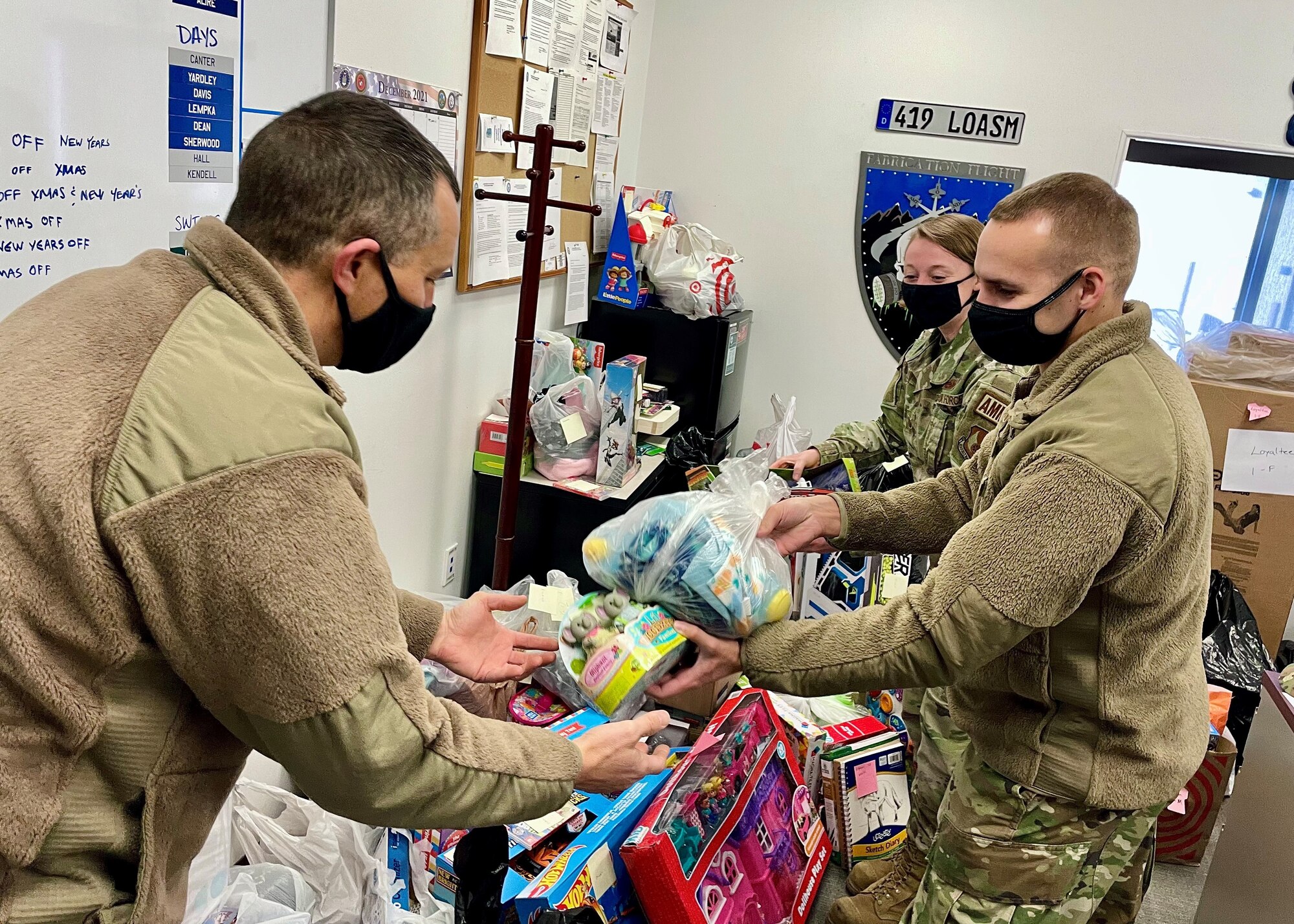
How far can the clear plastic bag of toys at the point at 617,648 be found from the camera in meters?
1.37

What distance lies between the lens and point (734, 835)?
1994 mm

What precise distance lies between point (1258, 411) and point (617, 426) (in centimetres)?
218

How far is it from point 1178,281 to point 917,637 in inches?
125

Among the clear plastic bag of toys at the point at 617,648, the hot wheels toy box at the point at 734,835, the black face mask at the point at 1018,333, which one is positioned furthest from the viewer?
the hot wheels toy box at the point at 734,835

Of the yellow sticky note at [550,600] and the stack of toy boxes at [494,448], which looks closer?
the yellow sticky note at [550,600]

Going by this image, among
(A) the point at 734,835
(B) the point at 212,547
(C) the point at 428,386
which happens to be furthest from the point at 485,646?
(C) the point at 428,386

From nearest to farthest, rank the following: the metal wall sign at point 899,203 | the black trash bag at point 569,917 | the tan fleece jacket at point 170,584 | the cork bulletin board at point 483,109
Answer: the tan fleece jacket at point 170,584 → the black trash bag at point 569,917 → the cork bulletin board at point 483,109 → the metal wall sign at point 899,203

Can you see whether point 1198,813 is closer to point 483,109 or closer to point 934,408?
point 934,408

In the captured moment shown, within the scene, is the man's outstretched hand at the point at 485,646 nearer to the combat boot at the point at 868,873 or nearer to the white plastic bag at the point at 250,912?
the white plastic bag at the point at 250,912

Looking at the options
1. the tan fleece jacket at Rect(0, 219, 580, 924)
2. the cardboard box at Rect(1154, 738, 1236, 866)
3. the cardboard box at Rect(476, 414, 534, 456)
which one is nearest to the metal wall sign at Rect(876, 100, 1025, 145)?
the cardboard box at Rect(476, 414, 534, 456)

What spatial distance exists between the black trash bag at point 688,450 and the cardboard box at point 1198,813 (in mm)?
1837

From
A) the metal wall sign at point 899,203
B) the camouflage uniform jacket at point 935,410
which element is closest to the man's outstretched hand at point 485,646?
the camouflage uniform jacket at point 935,410

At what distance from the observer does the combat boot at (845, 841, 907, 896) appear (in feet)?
7.63

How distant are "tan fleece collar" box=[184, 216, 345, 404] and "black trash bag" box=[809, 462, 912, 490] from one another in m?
2.10
